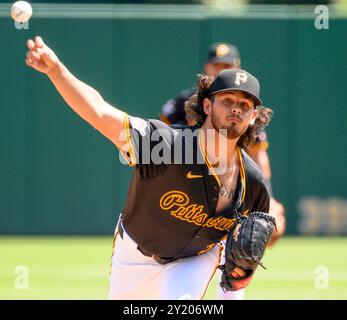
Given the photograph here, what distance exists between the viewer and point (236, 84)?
5035mm

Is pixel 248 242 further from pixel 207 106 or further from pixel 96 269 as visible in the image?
pixel 96 269

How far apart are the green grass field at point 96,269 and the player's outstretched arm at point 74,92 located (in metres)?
3.15

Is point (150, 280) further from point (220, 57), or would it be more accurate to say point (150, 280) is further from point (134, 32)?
point (134, 32)

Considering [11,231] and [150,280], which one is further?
[11,231]

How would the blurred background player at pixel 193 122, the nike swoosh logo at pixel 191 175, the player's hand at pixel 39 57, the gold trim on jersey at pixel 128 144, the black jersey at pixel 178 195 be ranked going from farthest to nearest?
the blurred background player at pixel 193 122, the nike swoosh logo at pixel 191 175, the black jersey at pixel 178 195, the gold trim on jersey at pixel 128 144, the player's hand at pixel 39 57

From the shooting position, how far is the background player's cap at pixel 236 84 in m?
5.03

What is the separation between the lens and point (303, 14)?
38.3 feet

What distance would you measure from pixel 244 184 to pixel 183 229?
443 millimetres

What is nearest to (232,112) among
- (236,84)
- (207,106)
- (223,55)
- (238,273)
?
(236,84)

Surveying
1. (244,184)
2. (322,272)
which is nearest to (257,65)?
(322,272)

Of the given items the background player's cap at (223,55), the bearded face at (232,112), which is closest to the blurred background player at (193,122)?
the background player's cap at (223,55)

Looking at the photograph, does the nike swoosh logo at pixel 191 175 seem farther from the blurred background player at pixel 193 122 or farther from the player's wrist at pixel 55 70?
the player's wrist at pixel 55 70

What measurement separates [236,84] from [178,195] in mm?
705

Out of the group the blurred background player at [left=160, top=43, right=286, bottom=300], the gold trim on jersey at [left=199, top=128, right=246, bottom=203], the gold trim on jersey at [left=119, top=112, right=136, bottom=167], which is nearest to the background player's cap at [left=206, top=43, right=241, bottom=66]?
the blurred background player at [left=160, top=43, right=286, bottom=300]
